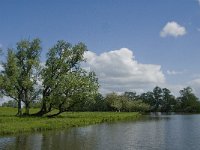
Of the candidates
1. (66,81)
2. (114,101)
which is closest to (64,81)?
(66,81)

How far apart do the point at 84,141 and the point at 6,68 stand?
39463mm

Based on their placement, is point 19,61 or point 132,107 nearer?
point 19,61

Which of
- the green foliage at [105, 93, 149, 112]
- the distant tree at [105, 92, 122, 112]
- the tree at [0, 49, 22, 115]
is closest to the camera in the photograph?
the tree at [0, 49, 22, 115]

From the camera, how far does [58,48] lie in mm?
77875

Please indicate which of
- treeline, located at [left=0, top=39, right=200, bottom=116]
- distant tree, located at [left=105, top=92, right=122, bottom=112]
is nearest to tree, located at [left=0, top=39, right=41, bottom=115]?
treeline, located at [left=0, top=39, right=200, bottom=116]

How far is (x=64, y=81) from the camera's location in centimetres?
7481

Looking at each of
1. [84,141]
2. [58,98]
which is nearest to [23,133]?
[84,141]

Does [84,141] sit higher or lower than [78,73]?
lower

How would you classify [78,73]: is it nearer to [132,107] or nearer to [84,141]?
[84,141]

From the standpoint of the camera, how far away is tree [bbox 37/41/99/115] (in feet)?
246

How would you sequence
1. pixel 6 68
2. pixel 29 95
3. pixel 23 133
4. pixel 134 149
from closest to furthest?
pixel 134 149 → pixel 23 133 → pixel 6 68 → pixel 29 95

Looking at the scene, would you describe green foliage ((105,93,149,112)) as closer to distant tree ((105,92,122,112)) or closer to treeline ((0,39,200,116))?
distant tree ((105,92,122,112))

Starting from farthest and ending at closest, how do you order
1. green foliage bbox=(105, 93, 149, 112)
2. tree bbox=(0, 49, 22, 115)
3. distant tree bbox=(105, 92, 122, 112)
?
green foliage bbox=(105, 93, 149, 112) → distant tree bbox=(105, 92, 122, 112) → tree bbox=(0, 49, 22, 115)

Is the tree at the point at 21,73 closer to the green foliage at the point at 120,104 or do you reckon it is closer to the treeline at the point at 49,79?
the treeline at the point at 49,79
